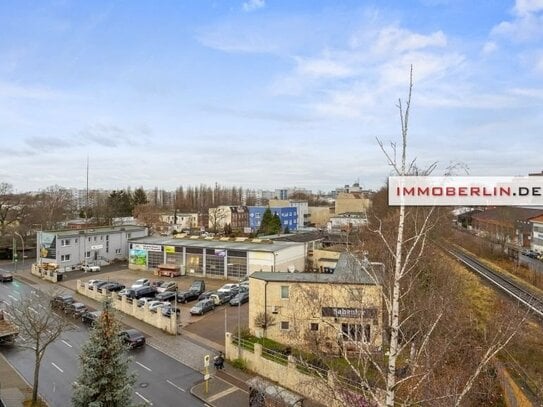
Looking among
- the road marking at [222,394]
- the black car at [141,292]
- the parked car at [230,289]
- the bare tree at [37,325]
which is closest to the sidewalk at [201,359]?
the road marking at [222,394]

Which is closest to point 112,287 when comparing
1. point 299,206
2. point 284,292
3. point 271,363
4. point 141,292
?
point 141,292

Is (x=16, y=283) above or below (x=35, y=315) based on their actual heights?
below

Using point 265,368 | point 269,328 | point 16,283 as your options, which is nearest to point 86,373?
point 265,368

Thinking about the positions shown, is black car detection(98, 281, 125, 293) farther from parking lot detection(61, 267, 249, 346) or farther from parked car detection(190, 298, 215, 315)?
parked car detection(190, 298, 215, 315)

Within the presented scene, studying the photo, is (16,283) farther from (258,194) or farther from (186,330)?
(258,194)

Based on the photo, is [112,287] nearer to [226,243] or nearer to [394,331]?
[226,243]

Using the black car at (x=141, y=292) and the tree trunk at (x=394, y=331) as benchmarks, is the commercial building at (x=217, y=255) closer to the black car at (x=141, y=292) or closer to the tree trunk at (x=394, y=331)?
the black car at (x=141, y=292)
